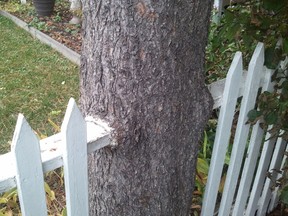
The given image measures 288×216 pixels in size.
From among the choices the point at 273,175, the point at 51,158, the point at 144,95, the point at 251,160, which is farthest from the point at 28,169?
the point at 273,175

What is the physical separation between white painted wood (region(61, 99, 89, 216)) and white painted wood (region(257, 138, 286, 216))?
1247 millimetres

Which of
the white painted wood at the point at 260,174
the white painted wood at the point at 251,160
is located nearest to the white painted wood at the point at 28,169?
the white painted wood at the point at 251,160

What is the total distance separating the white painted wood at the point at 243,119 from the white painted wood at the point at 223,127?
0.40 feet

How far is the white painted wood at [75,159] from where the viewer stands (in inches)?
38.4

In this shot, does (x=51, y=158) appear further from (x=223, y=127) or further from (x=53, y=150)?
(x=223, y=127)

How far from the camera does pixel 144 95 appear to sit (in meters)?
1.09

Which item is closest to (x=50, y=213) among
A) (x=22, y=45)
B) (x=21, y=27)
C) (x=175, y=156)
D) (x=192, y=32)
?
(x=175, y=156)

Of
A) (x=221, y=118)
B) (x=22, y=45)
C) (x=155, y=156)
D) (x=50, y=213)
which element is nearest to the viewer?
(x=155, y=156)

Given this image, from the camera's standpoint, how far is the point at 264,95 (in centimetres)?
161

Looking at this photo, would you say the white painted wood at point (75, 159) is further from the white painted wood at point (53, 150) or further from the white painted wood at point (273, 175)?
the white painted wood at point (273, 175)

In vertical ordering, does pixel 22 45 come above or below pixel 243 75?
below

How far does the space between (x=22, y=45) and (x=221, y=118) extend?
455 centimetres

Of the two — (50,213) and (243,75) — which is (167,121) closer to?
(243,75)

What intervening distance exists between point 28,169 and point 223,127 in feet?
2.78
